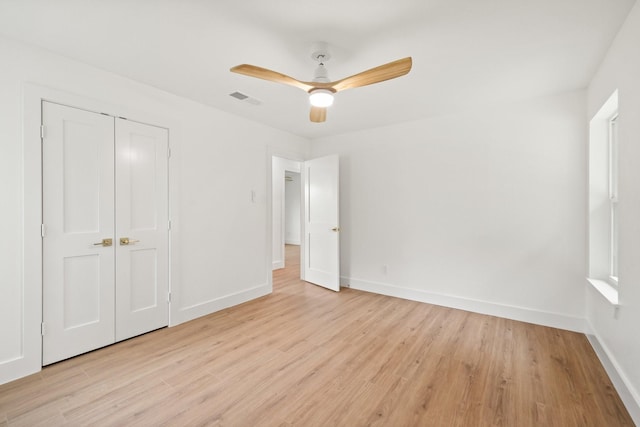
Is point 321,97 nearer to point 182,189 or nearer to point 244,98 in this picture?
point 244,98

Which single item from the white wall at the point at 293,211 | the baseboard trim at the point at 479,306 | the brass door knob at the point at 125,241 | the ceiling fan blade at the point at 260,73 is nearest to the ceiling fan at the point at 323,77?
the ceiling fan blade at the point at 260,73

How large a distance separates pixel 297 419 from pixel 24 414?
5.57ft

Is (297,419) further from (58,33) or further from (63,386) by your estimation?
(58,33)

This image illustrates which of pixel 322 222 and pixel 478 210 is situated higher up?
pixel 478 210

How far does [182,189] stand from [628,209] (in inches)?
150

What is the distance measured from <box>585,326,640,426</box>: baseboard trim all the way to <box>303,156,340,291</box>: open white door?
2.85 meters

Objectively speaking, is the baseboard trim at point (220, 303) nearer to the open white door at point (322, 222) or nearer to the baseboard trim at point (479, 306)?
the open white door at point (322, 222)

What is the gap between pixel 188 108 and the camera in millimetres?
3164

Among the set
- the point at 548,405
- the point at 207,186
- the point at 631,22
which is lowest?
the point at 548,405

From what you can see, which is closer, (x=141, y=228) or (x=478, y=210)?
(x=141, y=228)

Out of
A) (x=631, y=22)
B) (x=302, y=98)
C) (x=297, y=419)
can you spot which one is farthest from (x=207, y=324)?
(x=631, y=22)

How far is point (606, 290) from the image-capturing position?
7.80ft

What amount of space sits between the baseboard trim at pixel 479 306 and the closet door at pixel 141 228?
278 cm

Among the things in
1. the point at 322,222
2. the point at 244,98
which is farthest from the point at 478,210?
the point at 244,98
